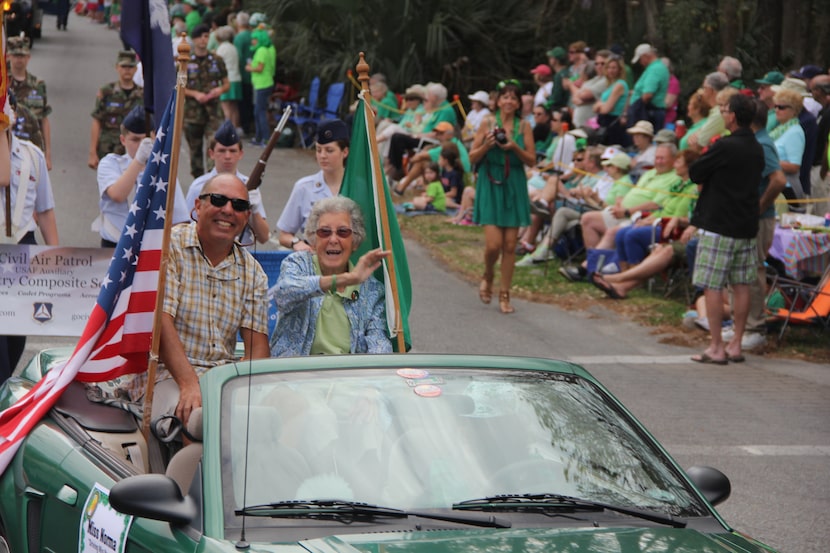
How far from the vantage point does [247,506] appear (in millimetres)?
3672

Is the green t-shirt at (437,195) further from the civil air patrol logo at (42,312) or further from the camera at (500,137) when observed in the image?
the civil air patrol logo at (42,312)

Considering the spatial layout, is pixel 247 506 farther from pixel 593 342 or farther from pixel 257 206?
pixel 593 342

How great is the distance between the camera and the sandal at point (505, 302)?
42.3 ft

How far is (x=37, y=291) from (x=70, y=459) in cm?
303

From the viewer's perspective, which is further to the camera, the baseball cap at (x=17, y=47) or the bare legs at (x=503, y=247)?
the baseball cap at (x=17, y=47)

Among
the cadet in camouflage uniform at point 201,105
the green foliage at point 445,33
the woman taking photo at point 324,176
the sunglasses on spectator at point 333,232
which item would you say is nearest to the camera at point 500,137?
the woman taking photo at point 324,176

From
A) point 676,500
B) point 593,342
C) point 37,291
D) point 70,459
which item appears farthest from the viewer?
point 593,342

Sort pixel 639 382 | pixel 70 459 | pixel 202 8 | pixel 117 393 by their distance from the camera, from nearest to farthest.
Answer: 1. pixel 70 459
2. pixel 117 393
3. pixel 639 382
4. pixel 202 8

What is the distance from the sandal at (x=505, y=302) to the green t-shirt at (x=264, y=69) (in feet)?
41.8

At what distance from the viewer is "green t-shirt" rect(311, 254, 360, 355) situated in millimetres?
5938

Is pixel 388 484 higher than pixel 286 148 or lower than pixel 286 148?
higher

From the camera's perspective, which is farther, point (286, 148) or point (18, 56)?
point (286, 148)

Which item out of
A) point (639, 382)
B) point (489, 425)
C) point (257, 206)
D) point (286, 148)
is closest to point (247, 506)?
point (489, 425)

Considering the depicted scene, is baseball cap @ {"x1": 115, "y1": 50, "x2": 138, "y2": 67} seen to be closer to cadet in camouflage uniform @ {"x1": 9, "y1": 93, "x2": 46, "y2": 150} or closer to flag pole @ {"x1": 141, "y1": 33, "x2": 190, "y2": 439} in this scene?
cadet in camouflage uniform @ {"x1": 9, "y1": 93, "x2": 46, "y2": 150}
